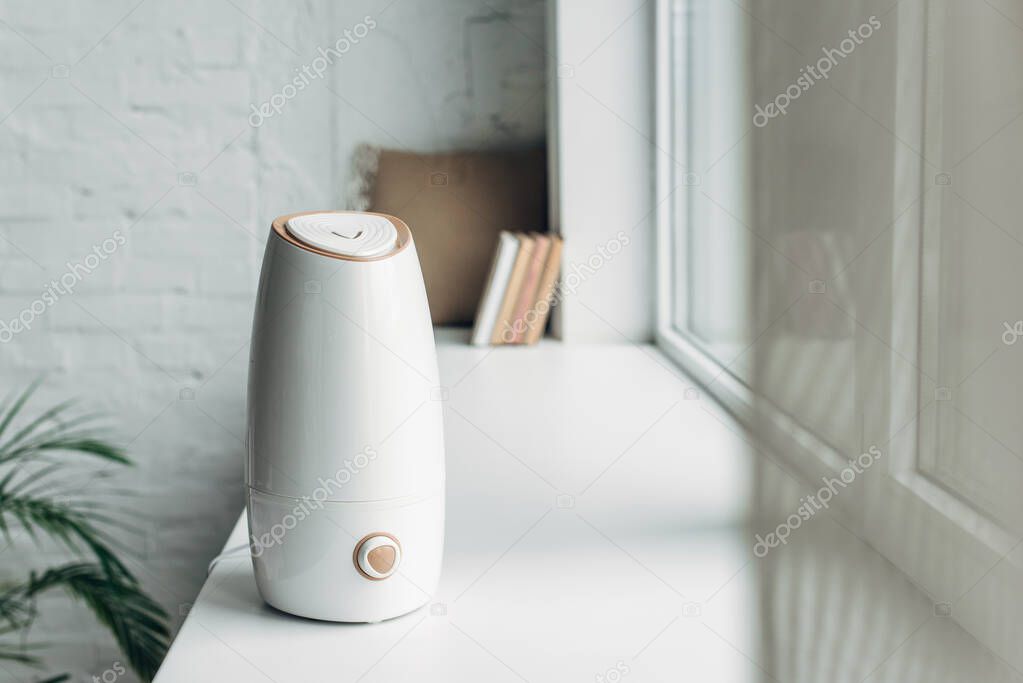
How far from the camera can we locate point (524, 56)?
1940 mm

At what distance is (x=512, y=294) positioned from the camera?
1.69m

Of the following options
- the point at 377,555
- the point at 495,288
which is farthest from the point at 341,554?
→ the point at 495,288

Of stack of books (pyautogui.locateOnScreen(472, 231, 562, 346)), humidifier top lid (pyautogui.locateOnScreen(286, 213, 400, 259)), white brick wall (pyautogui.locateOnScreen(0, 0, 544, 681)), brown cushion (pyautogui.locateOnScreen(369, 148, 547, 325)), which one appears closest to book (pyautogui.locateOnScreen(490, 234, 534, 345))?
stack of books (pyautogui.locateOnScreen(472, 231, 562, 346))

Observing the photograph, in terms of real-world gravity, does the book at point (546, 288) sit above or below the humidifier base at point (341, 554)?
below

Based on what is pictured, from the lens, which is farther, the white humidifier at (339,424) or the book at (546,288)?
the book at (546,288)

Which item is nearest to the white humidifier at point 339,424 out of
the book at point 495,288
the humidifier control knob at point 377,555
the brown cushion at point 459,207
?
the humidifier control knob at point 377,555

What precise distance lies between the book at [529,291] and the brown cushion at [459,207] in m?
0.19

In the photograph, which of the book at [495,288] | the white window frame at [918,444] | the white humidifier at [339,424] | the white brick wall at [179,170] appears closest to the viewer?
the white window frame at [918,444]

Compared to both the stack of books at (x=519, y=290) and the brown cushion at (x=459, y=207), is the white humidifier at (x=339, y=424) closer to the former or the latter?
the stack of books at (x=519, y=290)

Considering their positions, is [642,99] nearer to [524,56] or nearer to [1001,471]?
[524,56]

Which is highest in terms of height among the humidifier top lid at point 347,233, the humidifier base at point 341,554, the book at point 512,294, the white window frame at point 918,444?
the white window frame at point 918,444

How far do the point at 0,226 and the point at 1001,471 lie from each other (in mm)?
2059

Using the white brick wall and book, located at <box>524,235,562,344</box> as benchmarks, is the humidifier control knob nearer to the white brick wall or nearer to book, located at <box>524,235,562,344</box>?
book, located at <box>524,235,562,344</box>

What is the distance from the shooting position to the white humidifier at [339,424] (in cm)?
59
